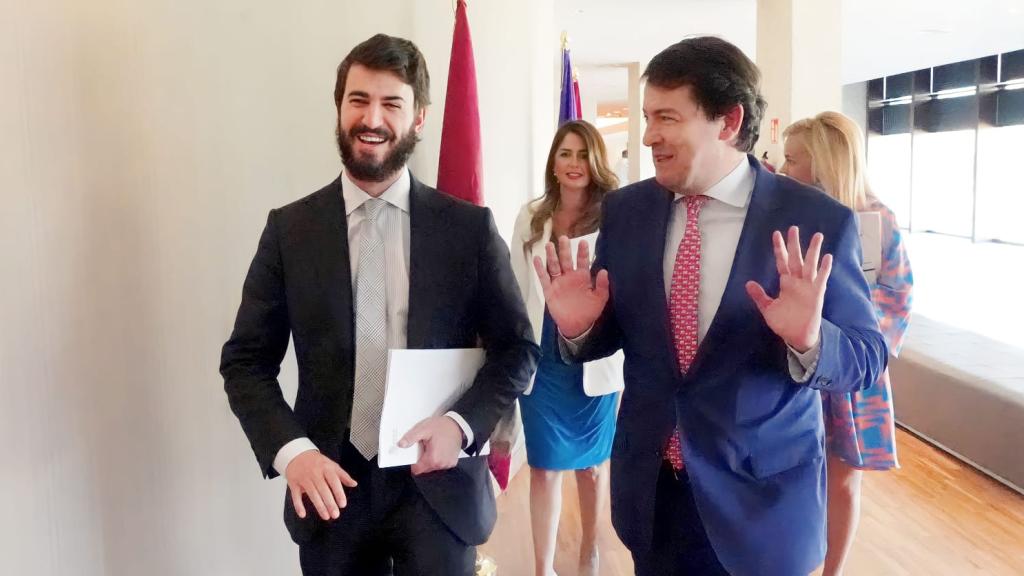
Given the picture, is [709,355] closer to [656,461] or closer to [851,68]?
[656,461]

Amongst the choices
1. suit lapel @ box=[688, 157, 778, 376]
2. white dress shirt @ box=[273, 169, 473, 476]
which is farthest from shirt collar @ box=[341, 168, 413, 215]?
suit lapel @ box=[688, 157, 778, 376]

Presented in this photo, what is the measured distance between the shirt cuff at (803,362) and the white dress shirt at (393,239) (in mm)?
698

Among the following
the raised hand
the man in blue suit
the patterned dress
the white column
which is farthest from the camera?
the white column

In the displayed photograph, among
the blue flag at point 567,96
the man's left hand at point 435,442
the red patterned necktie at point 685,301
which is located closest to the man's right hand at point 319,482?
the man's left hand at point 435,442

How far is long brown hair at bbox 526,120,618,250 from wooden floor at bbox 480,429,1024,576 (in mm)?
1389

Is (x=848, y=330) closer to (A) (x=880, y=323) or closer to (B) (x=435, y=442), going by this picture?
(B) (x=435, y=442)

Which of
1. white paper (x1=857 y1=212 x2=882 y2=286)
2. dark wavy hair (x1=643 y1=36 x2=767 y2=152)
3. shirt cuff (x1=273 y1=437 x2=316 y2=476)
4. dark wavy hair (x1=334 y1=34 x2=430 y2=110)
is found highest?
dark wavy hair (x1=334 y1=34 x2=430 y2=110)

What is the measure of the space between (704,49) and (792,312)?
0.52 metres

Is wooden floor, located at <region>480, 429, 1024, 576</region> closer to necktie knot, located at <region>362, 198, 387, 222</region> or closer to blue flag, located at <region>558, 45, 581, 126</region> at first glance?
necktie knot, located at <region>362, 198, 387, 222</region>

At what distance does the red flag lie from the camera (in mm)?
2758

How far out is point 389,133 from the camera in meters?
1.46

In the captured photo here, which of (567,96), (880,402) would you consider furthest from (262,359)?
(567,96)

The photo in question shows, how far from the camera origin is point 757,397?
1.37 metres

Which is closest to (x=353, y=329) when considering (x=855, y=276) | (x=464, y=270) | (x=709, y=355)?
(x=464, y=270)
